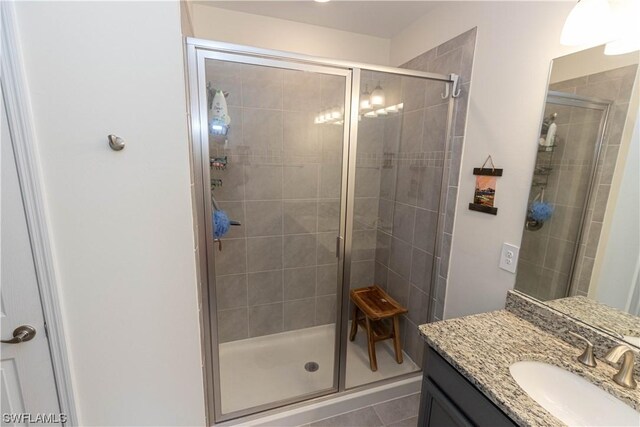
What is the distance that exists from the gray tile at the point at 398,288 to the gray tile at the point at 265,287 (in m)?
0.92

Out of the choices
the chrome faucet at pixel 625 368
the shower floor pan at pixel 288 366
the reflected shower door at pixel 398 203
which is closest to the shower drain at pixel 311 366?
the shower floor pan at pixel 288 366

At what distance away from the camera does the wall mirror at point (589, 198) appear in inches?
38.3

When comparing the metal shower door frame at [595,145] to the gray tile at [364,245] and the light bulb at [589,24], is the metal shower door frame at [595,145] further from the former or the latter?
the gray tile at [364,245]

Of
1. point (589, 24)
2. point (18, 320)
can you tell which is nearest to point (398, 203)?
point (589, 24)

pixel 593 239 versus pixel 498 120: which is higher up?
pixel 498 120

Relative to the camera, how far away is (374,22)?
6.72 feet

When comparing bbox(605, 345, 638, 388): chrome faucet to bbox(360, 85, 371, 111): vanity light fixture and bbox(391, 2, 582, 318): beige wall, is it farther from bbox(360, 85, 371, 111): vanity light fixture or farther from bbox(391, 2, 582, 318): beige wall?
bbox(360, 85, 371, 111): vanity light fixture

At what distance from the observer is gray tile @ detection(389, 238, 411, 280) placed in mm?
2160

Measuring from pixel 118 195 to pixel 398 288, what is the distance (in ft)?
6.45

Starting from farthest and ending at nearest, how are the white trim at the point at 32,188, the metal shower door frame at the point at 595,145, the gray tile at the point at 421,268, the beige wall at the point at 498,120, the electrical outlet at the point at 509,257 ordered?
the gray tile at the point at 421,268 < the electrical outlet at the point at 509,257 < the beige wall at the point at 498,120 < the metal shower door frame at the point at 595,145 < the white trim at the point at 32,188

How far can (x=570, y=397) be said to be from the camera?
3.09ft

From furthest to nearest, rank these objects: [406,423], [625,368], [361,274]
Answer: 1. [361,274]
2. [406,423]
3. [625,368]

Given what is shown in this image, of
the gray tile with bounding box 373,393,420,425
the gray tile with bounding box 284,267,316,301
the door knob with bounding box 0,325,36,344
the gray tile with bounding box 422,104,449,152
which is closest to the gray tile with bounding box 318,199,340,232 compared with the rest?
the gray tile with bounding box 284,267,316,301

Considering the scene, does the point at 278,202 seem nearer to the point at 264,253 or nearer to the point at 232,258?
the point at 264,253
